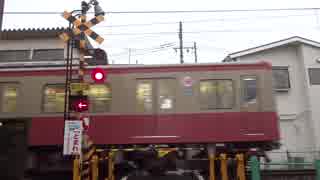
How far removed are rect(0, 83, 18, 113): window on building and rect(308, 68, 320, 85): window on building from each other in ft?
43.6

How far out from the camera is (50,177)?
35.0ft

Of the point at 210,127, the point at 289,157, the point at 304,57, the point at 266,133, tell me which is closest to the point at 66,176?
the point at 210,127

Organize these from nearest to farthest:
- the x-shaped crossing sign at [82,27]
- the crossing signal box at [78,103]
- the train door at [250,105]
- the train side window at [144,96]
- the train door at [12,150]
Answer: the crossing signal box at [78,103], the train door at [12,150], the x-shaped crossing sign at [82,27], the train door at [250,105], the train side window at [144,96]

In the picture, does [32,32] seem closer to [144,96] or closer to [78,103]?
[144,96]

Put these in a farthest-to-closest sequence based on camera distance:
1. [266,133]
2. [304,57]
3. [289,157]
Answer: [304,57] → [289,157] → [266,133]

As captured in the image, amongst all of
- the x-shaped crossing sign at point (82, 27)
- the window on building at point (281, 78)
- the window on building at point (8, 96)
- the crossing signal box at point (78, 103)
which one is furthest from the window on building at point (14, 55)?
the window on building at point (281, 78)

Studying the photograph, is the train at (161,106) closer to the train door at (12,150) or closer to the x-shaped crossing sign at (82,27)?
the train door at (12,150)

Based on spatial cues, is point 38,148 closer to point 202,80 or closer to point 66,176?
point 66,176

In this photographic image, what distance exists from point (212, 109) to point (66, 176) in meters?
4.12

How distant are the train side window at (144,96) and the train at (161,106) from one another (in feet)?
0.08

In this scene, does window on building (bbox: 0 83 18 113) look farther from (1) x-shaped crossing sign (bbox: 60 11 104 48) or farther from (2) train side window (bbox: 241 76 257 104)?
(2) train side window (bbox: 241 76 257 104)

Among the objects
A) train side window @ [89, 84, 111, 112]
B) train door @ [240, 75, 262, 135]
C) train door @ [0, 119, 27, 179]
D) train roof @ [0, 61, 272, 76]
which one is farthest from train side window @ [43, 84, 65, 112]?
train door @ [240, 75, 262, 135]

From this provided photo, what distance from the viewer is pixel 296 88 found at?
1894cm

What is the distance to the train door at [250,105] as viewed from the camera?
34.0ft
